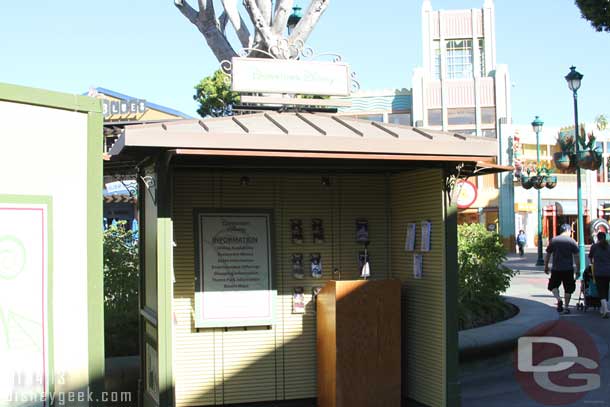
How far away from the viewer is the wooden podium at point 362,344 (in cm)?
748

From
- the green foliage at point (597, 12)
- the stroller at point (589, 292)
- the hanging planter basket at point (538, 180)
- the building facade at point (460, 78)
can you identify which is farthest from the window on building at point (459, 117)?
the stroller at point (589, 292)

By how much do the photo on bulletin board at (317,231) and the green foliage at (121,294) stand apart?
2729 mm

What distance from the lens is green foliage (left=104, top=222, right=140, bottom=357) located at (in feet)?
30.3

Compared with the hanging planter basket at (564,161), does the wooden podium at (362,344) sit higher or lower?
lower

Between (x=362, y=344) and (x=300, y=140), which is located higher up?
(x=300, y=140)

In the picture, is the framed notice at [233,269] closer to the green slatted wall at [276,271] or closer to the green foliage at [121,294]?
the green slatted wall at [276,271]

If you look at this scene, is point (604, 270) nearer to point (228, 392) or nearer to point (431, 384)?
point (431, 384)

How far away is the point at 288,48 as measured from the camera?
9.71 m

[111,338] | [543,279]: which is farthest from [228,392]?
[543,279]

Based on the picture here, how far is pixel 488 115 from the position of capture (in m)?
56.1

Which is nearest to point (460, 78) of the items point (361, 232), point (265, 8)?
point (265, 8)

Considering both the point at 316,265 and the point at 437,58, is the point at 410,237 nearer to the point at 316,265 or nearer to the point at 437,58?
the point at 316,265

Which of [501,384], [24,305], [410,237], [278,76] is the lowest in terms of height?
[501,384]

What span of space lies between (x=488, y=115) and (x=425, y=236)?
50377 mm
